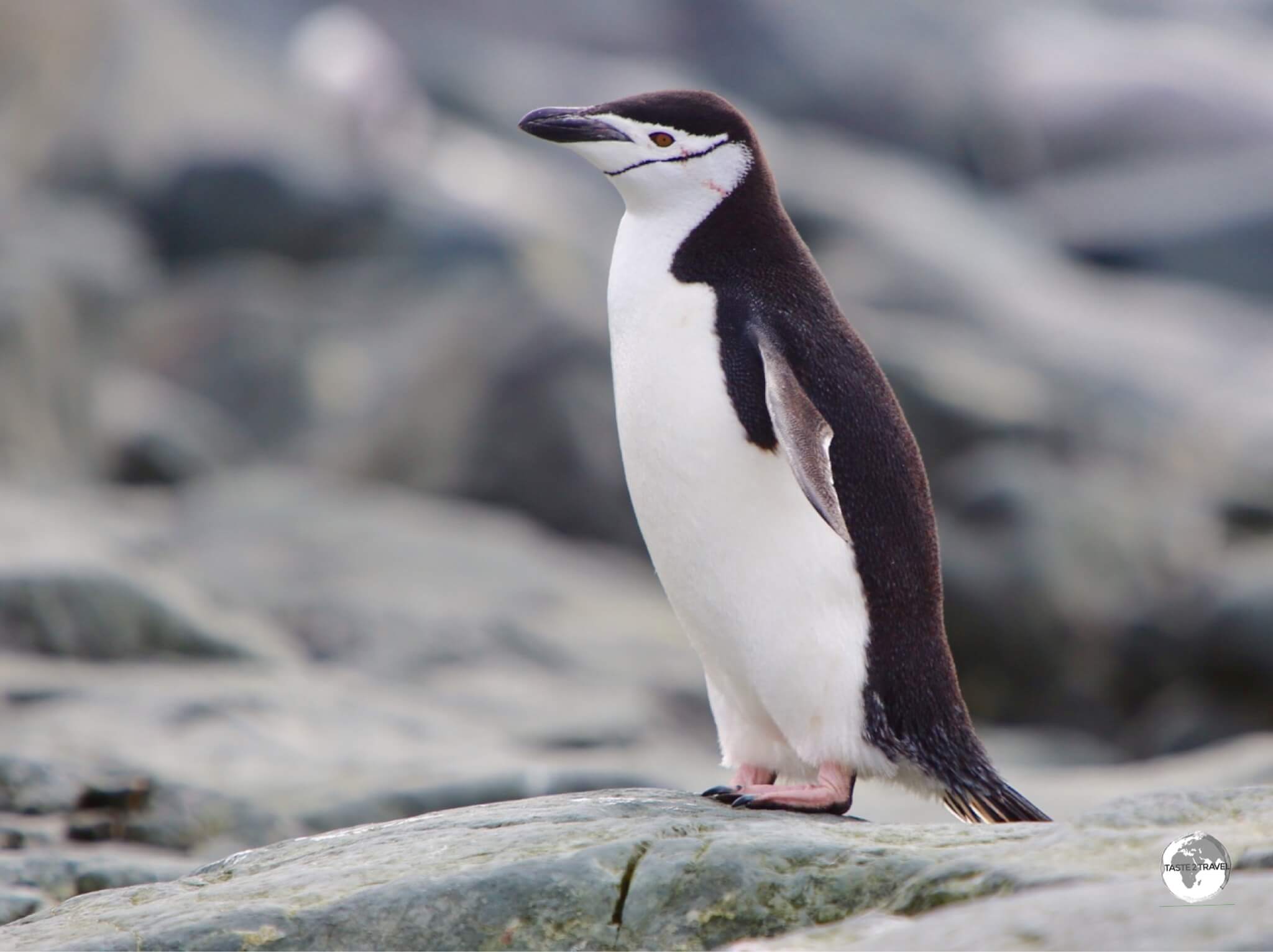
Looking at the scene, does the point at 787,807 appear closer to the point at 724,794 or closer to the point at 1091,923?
the point at 724,794

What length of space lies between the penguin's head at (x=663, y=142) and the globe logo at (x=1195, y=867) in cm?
196

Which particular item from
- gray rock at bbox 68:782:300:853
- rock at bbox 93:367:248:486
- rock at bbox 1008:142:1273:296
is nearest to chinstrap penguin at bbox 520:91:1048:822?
gray rock at bbox 68:782:300:853

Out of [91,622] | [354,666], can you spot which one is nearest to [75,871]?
[91,622]

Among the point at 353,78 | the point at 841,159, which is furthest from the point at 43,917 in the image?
the point at 841,159

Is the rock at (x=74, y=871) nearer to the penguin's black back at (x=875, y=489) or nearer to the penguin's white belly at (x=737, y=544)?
the penguin's white belly at (x=737, y=544)

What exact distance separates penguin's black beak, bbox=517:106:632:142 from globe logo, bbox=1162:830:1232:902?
6.90 ft

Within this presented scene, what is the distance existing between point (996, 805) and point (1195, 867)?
121 centimetres

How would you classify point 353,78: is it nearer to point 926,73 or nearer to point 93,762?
point 926,73

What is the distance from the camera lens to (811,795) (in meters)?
3.61

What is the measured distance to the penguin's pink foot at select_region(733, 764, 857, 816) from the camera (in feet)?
11.6

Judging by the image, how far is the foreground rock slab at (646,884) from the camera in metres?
2.75

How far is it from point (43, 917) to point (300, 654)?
522 centimetres

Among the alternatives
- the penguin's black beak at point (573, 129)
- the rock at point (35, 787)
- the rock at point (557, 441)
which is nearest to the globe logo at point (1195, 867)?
the penguin's black beak at point (573, 129)

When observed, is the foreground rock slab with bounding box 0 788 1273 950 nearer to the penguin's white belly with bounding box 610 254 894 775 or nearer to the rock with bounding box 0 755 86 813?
the penguin's white belly with bounding box 610 254 894 775
